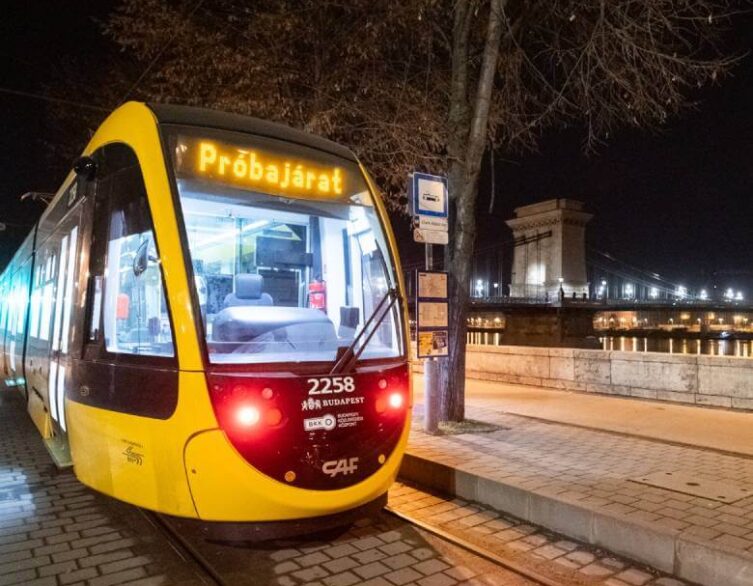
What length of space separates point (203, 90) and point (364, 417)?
9114 mm

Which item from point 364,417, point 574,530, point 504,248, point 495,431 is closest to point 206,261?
point 364,417

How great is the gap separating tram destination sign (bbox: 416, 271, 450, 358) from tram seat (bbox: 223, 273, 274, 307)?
108 inches

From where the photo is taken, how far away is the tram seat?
15.5 ft

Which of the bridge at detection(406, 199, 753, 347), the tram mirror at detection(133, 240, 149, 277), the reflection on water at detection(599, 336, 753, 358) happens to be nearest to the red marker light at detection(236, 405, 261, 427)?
the tram mirror at detection(133, 240, 149, 277)

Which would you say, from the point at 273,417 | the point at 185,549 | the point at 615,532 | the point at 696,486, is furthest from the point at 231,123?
the point at 696,486

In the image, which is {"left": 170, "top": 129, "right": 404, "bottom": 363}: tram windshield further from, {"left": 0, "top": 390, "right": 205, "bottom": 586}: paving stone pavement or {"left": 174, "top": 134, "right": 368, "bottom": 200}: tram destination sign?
{"left": 0, "top": 390, "right": 205, "bottom": 586}: paving stone pavement

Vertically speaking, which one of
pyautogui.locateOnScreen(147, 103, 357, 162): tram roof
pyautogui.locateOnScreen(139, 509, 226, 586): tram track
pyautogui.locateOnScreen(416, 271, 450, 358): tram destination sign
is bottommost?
pyautogui.locateOnScreen(139, 509, 226, 586): tram track

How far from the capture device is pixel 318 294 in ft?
17.5

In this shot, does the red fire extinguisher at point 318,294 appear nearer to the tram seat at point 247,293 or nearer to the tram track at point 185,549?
the tram seat at point 247,293

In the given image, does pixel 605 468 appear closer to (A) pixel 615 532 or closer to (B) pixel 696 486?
(B) pixel 696 486

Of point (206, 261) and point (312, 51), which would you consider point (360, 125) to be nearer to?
point (312, 51)

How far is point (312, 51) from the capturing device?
12.1 metres

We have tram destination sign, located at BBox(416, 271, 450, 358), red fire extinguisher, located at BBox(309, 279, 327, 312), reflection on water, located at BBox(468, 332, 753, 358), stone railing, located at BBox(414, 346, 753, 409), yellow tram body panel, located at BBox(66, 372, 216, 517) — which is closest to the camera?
yellow tram body panel, located at BBox(66, 372, 216, 517)

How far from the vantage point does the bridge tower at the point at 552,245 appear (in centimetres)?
5184
